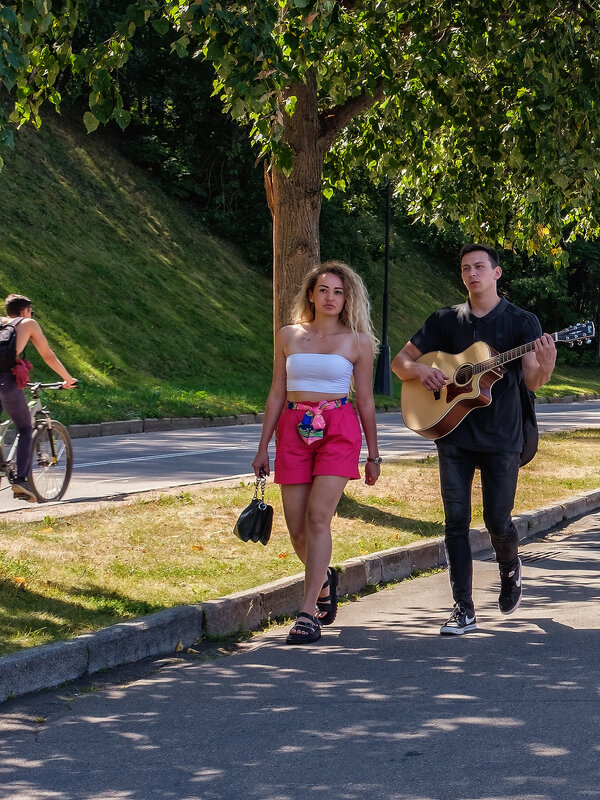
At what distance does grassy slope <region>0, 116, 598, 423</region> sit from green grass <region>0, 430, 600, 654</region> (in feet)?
29.3

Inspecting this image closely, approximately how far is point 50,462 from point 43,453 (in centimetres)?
11

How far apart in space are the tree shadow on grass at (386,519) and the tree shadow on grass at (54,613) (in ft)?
10.8

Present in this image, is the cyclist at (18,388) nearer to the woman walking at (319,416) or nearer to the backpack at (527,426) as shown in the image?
the woman walking at (319,416)

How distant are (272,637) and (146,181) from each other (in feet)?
97.3

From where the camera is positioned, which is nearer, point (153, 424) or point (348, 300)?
point (348, 300)

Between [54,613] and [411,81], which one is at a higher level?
[411,81]

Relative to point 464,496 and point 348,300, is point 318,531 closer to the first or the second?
point 464,496

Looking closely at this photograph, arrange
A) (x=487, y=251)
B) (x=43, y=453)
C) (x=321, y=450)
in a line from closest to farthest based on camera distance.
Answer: (x=321, y=450) < (x=487, y=251) < (x=43, y=453)

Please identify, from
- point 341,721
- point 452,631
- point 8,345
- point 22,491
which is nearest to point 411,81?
point 8,345

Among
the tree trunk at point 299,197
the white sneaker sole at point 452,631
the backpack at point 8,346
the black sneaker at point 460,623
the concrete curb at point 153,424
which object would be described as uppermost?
the tree trunk at point 299,197

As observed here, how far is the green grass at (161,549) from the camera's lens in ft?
22.0

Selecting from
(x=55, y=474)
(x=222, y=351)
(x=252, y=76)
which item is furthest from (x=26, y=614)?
(x=222, y=351)

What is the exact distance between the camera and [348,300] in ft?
22.0

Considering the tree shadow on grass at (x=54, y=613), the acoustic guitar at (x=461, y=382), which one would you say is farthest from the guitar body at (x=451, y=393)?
the tree shadow on grass at (x=54, y=613)
